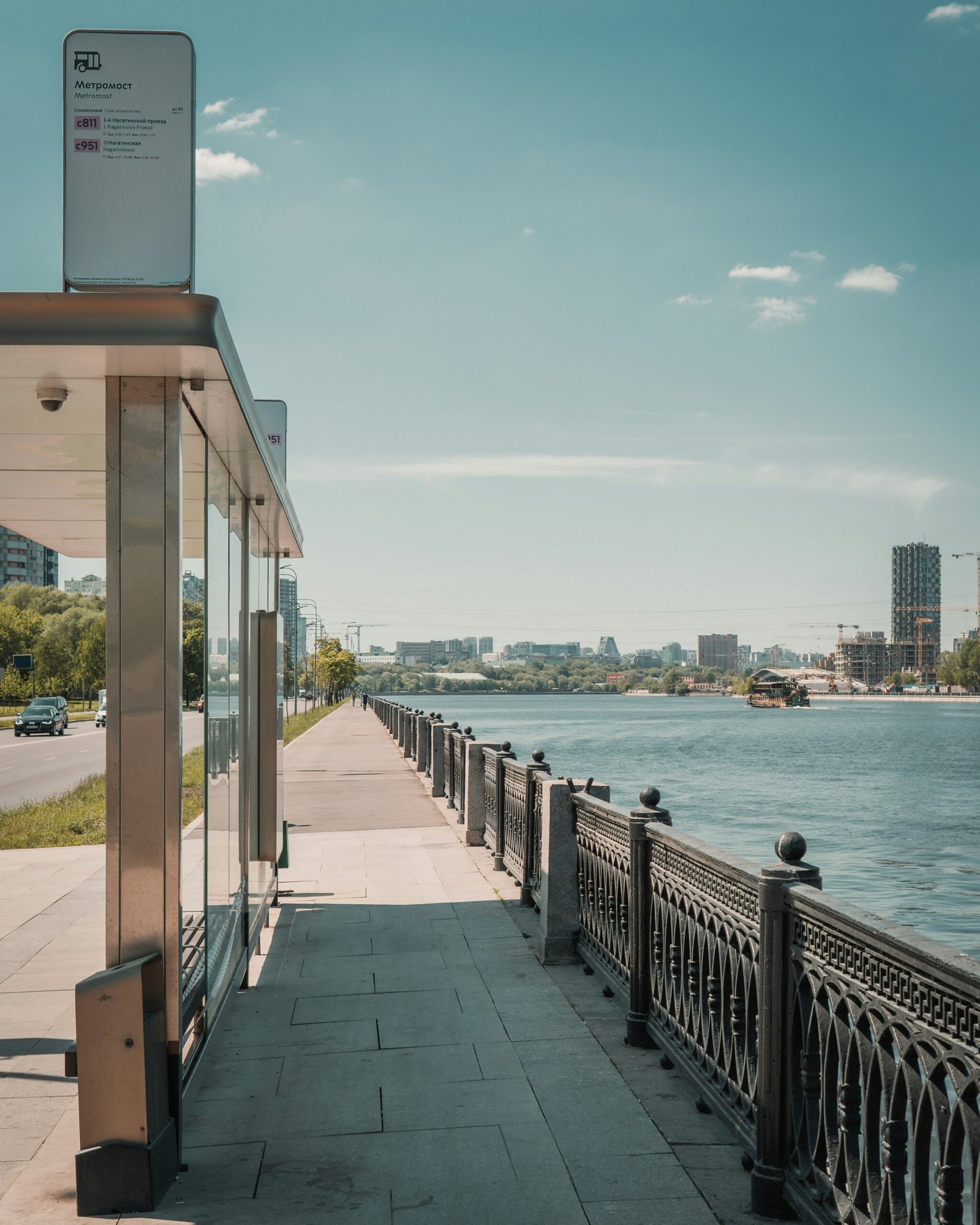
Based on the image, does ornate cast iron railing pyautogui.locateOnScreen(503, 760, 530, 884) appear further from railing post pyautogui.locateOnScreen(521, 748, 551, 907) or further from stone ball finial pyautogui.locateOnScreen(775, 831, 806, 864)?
stone ball finial pyautogui.locateOnScreen(775, 831, 806, 864)

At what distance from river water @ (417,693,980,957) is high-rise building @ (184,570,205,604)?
796 centimetres

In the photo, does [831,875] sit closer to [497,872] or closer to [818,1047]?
[497,872]

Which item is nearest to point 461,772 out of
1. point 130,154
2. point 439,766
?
point 439,766

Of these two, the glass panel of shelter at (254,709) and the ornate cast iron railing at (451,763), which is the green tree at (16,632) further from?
the glass panel of shelter at (254,709)

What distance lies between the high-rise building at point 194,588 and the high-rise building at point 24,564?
142 meters

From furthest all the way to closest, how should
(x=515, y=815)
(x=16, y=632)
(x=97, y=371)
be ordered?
(x=16, y=632)
(x=515, y=815)
(x=97, y=371)

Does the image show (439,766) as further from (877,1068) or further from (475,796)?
(877,1068)

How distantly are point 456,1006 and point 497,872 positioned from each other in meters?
4.42

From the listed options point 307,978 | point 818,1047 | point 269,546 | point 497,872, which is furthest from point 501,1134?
point 497,872

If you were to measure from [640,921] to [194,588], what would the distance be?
277 cm

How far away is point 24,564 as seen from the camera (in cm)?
14900

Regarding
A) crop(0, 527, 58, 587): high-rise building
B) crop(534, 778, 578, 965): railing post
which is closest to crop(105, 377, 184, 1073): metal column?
crop(534, 778, 578, 965): railing post

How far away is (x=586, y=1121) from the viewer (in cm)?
460

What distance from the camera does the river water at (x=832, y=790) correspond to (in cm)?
2120
